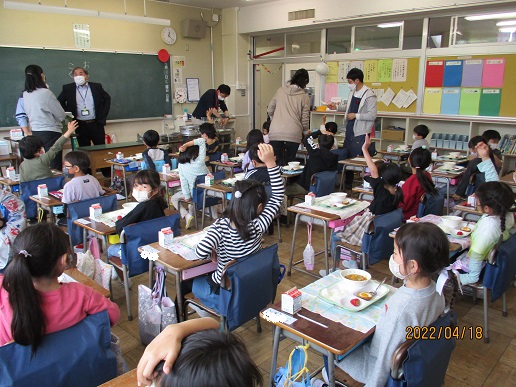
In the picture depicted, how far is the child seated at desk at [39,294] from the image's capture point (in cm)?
156

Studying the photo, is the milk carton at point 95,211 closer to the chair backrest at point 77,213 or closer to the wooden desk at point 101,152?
the chair backrest at point 77,213

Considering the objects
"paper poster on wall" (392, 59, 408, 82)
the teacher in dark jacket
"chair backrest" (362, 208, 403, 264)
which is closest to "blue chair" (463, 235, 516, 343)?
"chair backrest" (362, 208, 403, 264)

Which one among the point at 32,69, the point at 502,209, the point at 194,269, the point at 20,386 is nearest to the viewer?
the point at 20,386

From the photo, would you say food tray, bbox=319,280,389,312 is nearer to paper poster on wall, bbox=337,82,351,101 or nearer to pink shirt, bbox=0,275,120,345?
pink shirt, bbox=0,275,120,345

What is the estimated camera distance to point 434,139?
7875 mm

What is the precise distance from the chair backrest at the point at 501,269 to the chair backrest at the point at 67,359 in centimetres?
237

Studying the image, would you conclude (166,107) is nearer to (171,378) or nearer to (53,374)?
(53,374)

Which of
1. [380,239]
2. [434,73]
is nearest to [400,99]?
[434,73]

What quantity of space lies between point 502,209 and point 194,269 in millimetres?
2129

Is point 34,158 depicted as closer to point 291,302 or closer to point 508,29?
point 291,302

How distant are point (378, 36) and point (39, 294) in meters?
8.20

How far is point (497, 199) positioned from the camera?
2908mm

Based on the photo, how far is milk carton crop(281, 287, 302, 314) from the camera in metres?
1.94

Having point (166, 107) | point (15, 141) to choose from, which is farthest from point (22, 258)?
point (166, 107)
